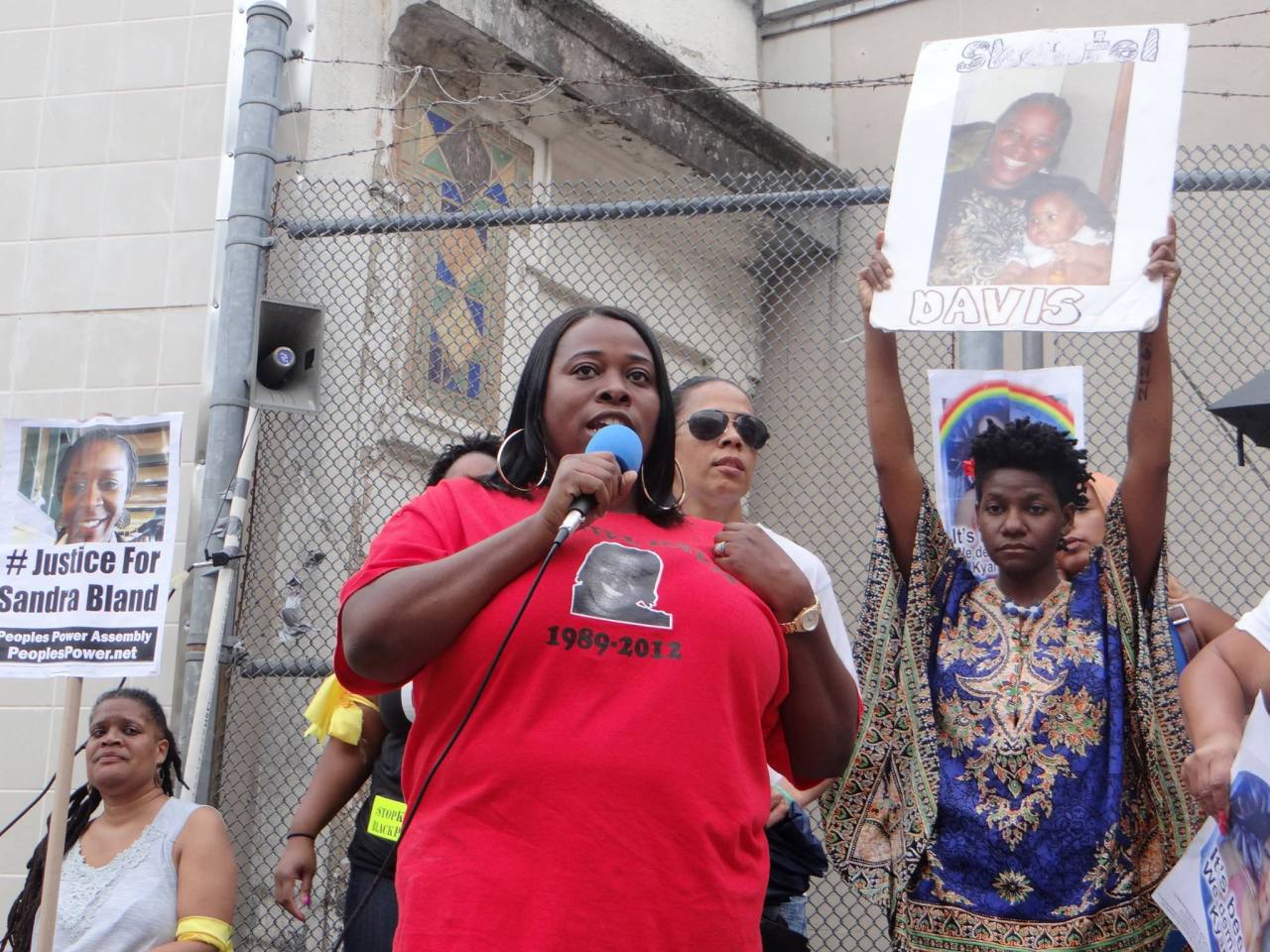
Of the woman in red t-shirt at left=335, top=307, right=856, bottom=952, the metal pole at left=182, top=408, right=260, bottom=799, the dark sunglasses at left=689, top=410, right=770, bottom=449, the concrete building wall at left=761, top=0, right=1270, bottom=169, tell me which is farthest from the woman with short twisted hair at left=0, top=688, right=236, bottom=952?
the concrete building wall at left=761, top=0, right=1270, bottom=169

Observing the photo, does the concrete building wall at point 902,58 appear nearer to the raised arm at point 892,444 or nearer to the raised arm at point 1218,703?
the raised arm at point 892,444

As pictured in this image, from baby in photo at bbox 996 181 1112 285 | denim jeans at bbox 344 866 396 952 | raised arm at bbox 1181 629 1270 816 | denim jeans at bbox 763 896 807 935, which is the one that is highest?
baby in photo at bbox 996 181 1112 285

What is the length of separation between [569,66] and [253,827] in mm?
4045

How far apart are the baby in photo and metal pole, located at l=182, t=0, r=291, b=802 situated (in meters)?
→ 2.97

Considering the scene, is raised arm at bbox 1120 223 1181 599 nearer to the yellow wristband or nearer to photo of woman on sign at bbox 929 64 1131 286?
photo of woman on sign at bbox 929 64 1131 286

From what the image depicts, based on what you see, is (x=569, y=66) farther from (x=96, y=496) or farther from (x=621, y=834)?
(x=621, y=834)

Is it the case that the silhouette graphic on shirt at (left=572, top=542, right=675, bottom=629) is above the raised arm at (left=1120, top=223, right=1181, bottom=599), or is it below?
below

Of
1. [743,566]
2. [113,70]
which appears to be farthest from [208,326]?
[743,566]

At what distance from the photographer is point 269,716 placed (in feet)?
18.7

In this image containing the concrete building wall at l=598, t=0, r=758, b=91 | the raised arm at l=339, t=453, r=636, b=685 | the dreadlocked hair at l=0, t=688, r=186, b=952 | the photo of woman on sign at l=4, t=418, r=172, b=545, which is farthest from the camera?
the concrete building wall at l=598, t=0, r=758, b=91

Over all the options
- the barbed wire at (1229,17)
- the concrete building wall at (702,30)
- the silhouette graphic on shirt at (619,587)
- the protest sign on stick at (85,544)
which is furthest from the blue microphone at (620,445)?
the concrete building wall at (702,30)

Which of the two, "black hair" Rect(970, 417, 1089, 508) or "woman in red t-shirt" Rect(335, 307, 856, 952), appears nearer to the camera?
"woman in red t-shirt" Rect(335, 307, 856, 952)

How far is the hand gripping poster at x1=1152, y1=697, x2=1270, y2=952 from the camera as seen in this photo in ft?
8.76

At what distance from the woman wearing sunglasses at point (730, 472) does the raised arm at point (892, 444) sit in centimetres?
40
